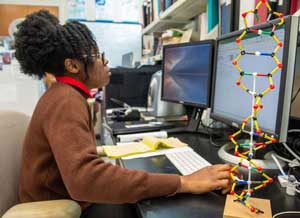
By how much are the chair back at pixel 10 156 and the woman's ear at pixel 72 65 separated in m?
0.29

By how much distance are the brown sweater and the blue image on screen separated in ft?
2.18

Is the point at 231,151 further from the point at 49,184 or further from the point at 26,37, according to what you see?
the point at 26,37

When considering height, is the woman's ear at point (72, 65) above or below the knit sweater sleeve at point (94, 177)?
above

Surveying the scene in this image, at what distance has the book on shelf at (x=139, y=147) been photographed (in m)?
1.02

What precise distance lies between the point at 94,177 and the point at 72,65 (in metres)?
0.44

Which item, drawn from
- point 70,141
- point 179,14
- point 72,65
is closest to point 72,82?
point 72,65

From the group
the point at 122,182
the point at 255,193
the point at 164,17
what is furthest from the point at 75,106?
the point at 164,17

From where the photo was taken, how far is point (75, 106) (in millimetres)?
789

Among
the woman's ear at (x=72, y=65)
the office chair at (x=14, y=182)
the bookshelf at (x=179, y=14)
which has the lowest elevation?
the office chair at (x=14, y=182)

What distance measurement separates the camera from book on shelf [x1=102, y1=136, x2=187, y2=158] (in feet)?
3.36

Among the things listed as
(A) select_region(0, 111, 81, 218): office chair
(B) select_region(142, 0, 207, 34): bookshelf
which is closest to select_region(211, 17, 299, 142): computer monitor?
(A) select_region(0, 111, 81, 218): office chair

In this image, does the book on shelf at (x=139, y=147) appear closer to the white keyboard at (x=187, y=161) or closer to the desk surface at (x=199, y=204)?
the white keyboard at (x=187, y=161)

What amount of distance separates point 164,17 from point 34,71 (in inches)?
58.4

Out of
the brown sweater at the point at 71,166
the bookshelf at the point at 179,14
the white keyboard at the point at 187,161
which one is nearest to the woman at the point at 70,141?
the brown sweater at the point at 71,166
